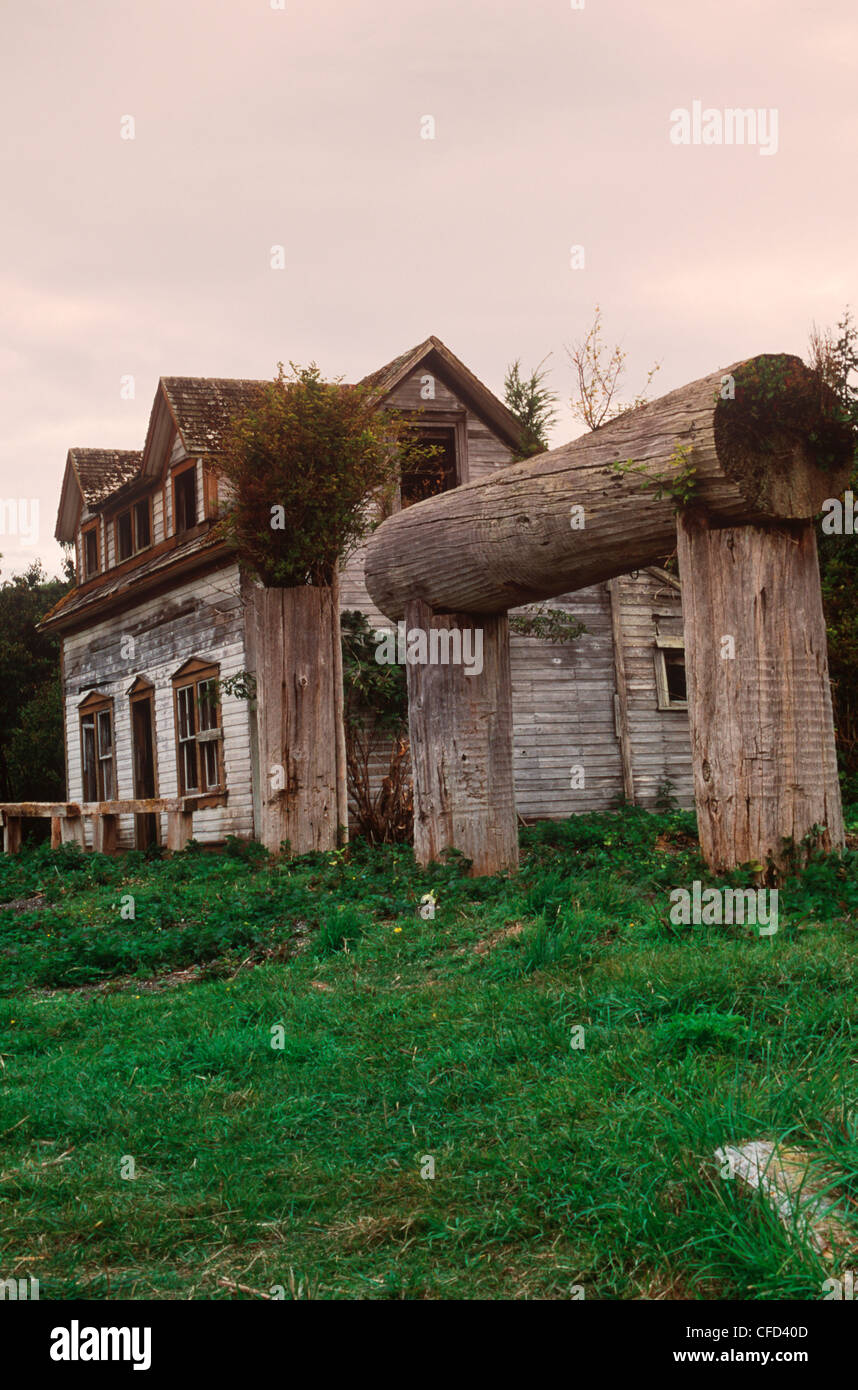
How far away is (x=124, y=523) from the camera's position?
22.8m

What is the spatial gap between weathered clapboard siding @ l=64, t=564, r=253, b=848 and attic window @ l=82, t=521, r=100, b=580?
1369 millimetres

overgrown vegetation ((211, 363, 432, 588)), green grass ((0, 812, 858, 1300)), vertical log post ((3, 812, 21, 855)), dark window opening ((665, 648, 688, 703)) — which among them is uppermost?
overgrown vegetation ((211, 363, 432, 588))

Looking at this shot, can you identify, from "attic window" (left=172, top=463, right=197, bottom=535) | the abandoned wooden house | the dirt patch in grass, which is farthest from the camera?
"attic window" (left=172, top=463, right=197, bottom=535)

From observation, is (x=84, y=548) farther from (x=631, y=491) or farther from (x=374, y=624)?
(x=631, y=491)

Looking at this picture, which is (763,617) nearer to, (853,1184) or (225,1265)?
(853,1184)

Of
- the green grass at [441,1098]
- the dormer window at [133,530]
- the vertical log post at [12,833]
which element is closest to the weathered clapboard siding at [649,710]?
the dormer window at [133,530]

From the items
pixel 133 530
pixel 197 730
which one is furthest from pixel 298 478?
pixel 133 530

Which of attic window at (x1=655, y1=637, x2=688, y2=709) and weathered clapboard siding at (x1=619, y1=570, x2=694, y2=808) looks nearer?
weathered clapboard siding at (x1=619, y1=570, x2=694, y2=808)

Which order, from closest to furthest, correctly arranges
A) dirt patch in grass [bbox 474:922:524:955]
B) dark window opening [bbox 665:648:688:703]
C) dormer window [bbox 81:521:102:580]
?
dirt patch in grass [bbox 474:922:524:955]
dark window opening [bbox 665:648:688:703]
dormer window [bbox 81:521:102:580]

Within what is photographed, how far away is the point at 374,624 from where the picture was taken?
17.4 m

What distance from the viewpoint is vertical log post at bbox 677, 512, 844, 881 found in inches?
274

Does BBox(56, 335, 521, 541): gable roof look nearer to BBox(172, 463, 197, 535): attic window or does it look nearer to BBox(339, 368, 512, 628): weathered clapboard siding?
BBox(339, 368, 512, 628): weathered clapboard siding

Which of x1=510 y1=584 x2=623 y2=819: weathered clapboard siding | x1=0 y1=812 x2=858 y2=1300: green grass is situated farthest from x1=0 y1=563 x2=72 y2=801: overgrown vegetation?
x1=0 y1=812 x2=858 y2=1300: green grass

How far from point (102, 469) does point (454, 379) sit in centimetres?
923
